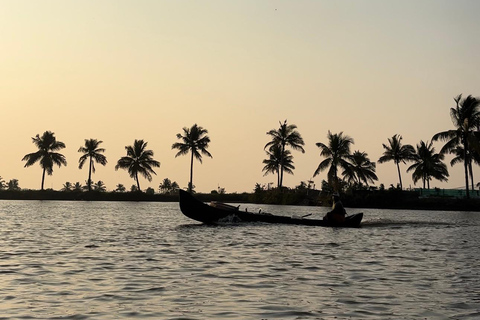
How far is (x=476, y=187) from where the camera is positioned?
317 feet

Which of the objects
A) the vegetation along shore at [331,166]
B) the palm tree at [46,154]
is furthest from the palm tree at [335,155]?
the palm tree at [46,154]

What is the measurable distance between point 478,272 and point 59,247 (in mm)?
14692

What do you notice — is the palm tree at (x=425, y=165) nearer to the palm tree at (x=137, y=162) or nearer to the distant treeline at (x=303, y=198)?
the distant treeline at (x=303, y=198)

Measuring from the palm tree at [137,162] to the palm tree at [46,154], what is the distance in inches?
417

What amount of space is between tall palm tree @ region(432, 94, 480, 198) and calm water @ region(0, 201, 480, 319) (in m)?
49.4

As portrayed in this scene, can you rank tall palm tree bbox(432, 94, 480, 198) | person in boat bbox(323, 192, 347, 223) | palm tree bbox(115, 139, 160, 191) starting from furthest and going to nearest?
palm tree bbox(115, 139, 160, 191) < tall palm tree bbox(432, 94, 480, 198) < person in boat bbox(323, 192, 347, 223)

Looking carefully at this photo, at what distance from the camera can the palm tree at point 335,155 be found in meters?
87.0

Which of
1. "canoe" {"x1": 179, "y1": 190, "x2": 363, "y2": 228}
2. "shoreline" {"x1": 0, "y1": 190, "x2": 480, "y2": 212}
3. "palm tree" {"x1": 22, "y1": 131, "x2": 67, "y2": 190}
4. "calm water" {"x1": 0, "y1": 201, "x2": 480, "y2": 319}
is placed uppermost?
"palm tree" {"x1": 22, "y1": 131, "x2": 67, "y2": 190}

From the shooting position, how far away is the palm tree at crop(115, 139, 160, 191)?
108312 mm

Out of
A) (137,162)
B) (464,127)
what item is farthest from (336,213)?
(137,162)

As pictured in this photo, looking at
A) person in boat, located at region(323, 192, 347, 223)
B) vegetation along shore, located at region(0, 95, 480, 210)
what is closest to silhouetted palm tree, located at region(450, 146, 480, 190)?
vegetation along shore, located at region(0, 95, 480, 210)

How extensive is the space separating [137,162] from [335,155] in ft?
120

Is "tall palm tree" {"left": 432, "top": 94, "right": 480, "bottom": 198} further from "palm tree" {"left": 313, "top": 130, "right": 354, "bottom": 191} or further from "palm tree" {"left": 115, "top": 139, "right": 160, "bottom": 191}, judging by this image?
"palm tree" {"left": 115, "top": 139, "right": 160, "bottom": 191}

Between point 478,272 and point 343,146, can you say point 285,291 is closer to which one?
point 478,272
